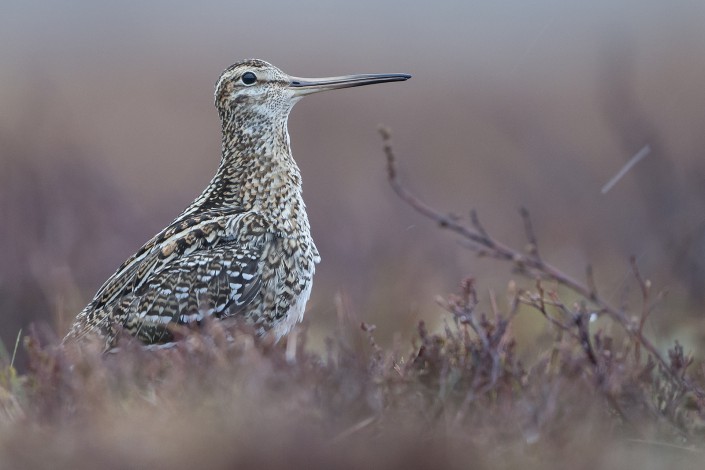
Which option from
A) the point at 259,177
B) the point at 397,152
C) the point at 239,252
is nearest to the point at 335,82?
the point at 259,177

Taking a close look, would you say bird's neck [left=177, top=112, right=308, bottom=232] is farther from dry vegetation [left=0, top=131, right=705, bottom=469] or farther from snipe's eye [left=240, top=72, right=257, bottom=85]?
dry vegetation [left=0, top=131, right=705, bottom=469]

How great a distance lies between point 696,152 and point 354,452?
8.07 metres

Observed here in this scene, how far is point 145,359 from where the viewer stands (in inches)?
188

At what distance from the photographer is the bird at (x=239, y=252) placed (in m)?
5.64

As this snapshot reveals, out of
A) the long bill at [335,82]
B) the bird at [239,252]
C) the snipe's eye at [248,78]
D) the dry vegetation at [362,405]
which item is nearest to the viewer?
the dry vegetation at [362,405]

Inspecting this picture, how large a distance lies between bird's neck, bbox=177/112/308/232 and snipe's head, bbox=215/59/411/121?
0.19 feet

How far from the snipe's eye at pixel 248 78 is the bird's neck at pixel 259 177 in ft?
0.71

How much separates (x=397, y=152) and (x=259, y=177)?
12633mm

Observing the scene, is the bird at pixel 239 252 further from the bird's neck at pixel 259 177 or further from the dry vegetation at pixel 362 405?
the dry vegetation at pixel 362 405

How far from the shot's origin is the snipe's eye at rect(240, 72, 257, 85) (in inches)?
263

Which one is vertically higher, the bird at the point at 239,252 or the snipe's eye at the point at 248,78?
the snipe's eye at the point at 248,78

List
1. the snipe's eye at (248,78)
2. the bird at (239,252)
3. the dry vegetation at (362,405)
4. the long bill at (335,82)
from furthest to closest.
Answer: the snipe's eye at (248,78), the long bill at (335,82), the bird at (239,252), the dry vegetation at (362,405)

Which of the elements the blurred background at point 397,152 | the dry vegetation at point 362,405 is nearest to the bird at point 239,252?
the blurred background at point 397,152

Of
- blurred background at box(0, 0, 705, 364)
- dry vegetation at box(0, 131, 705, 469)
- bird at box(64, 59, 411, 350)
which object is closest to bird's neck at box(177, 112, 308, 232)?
bird at box(64, 59, 411, 350)
